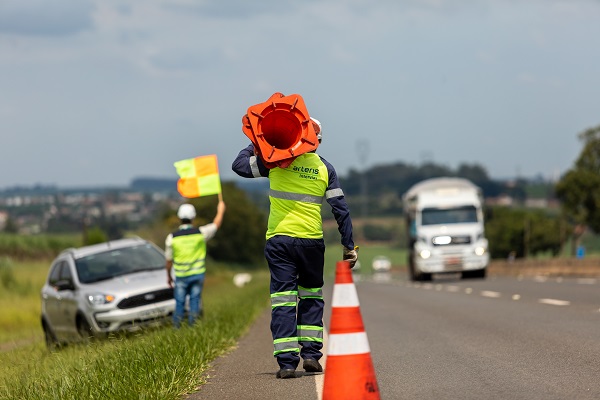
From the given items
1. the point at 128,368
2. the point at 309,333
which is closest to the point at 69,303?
the point at 128,368

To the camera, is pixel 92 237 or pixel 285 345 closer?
pixel 285 345

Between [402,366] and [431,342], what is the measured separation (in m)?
2.43

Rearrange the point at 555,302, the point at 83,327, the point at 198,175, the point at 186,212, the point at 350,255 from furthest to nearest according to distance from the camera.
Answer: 1. the point at 555,302
2. the point at 198,175
3. the point at 83,327
4. the point at 186,212
5. the point at 350,255

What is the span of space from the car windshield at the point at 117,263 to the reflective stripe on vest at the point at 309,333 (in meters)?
8.56

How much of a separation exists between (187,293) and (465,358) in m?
6.27

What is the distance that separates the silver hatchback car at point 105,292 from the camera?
1655 centimetres

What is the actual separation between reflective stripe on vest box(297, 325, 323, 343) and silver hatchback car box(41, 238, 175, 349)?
6.61 metres

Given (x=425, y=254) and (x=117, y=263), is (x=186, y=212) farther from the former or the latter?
(x=425, y=254)

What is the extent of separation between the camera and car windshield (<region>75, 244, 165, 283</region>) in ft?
58.0

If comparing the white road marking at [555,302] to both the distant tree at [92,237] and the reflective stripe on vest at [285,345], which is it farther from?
the distant tree at [92,237]

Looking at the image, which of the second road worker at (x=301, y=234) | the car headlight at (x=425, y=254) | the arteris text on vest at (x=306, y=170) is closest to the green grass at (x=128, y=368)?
the second road worker at (x=301, y=234)

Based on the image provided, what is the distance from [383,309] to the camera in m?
20.8

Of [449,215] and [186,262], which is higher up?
[186,262]

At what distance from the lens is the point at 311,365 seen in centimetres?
940
